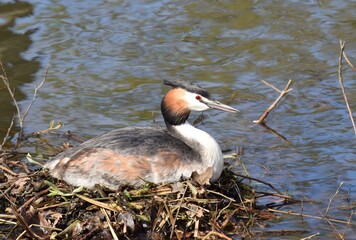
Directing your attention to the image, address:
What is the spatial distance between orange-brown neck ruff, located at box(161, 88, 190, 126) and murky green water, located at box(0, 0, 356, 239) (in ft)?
3.39

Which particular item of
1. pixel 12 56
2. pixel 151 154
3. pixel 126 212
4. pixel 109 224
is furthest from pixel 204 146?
pixel 12 56

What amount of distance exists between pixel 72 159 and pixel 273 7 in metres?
5.65

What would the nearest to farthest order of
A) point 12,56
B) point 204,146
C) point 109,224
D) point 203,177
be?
1. point 109,224
2. point 203,177
3. point 204,146
4. point 12,56

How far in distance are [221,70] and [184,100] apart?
323cm

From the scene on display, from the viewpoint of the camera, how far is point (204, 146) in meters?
6.78

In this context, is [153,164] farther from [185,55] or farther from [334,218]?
[185,55]

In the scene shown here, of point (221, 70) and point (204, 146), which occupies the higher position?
point (204, 146)

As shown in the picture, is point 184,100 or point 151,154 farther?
point 184,100

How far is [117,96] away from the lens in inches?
372

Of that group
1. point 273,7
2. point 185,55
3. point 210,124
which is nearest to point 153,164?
point 210,124

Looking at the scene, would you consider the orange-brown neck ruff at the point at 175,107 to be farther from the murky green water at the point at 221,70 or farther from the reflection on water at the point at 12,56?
the reflection on water at the point at 12,56

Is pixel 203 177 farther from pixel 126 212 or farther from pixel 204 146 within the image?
pixel 126 212

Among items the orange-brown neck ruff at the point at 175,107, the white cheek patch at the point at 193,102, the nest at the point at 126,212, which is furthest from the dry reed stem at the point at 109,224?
the white cheek patch at the point at 193,102

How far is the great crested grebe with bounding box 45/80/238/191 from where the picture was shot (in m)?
6.59
